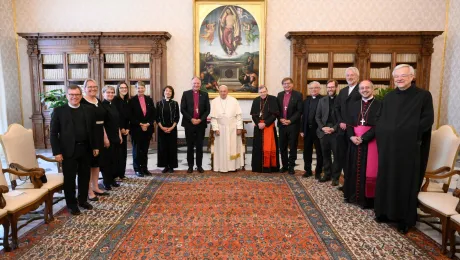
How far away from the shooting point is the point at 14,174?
134 inches

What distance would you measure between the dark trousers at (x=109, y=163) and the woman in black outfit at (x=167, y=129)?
3.00 feet

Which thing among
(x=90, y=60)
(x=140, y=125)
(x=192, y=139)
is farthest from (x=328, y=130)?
(x=90, y=60)

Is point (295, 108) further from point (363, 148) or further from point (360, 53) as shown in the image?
point (360, 53)

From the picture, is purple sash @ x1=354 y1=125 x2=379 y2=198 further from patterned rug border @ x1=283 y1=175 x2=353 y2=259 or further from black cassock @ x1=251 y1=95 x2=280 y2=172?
black cassock @ x1=251 y1=95 x2=280 y2=172

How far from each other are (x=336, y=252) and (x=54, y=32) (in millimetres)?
8243

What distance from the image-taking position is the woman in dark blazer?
17.7 feet

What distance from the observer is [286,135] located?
5691mm

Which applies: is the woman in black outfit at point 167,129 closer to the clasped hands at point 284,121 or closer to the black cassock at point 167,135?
the black cassock at point 167,135

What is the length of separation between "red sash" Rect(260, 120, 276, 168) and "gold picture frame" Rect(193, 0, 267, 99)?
2788mm

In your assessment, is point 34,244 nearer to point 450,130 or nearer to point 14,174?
point 14,174

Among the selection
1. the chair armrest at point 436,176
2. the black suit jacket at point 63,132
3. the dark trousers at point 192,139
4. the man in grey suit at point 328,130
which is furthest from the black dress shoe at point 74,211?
the chair armrest at point 436,176

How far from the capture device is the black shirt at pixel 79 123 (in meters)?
3.57

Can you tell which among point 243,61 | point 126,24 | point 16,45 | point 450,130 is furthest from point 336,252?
point 16,45

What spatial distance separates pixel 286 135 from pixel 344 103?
160 centimetres
